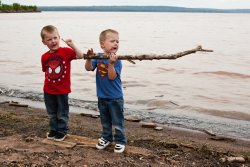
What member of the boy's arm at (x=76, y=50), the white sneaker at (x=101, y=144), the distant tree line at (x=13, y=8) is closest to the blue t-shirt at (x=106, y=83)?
the boy's arm at (x=76, y=50)

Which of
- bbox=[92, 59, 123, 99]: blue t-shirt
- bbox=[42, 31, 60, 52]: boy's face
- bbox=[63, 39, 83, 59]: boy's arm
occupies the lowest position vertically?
bbox=[92, 59, 123, 99]: blue t-shirt

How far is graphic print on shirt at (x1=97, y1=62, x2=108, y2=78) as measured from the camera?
5.65 m

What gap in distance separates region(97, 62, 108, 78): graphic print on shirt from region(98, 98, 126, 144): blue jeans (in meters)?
0.36

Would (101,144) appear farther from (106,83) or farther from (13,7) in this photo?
(13,7)

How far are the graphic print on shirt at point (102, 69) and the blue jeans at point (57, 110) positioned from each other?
0.74 metres

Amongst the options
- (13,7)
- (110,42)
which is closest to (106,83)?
(110,42)

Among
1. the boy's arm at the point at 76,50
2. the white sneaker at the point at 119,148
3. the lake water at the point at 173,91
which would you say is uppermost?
the boy's arm at the point at 76,50

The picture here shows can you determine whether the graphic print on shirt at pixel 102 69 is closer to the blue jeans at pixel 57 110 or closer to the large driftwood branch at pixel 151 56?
the large driftwood branch at pixel 151 56

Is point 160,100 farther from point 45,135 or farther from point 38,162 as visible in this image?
point 38,162

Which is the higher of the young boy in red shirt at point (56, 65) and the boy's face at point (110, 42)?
the boy's face at point (110, 42)

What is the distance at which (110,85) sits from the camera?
566 cm

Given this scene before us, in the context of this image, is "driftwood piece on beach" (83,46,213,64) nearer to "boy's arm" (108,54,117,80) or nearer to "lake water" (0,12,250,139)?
"boy's arm" (108,54,117,80)

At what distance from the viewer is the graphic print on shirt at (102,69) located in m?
5.65

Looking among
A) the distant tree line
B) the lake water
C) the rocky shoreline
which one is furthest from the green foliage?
the rocky shoreline
